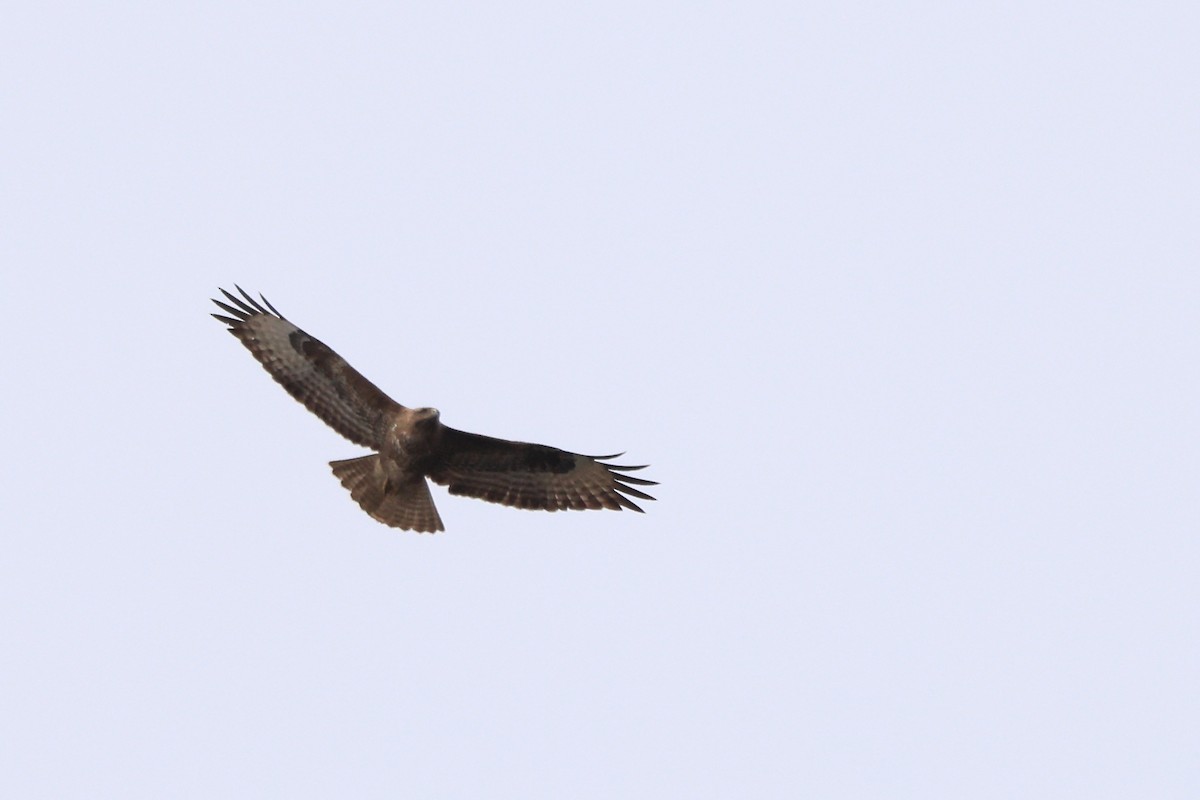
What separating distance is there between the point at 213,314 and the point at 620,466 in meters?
4.43

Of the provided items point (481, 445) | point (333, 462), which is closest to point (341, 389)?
point (333, 462)

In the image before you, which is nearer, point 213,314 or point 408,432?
point 408,432

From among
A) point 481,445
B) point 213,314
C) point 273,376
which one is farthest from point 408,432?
point 213,314

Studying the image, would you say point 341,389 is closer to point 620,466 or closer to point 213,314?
point 213,314

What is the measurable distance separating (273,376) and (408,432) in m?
1.72

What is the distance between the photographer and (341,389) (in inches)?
520

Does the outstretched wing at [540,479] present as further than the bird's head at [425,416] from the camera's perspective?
Yes

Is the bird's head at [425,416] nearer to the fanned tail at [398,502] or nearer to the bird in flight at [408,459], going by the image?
the bird in flight at [408,459]

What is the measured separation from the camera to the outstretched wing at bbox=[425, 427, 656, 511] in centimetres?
1306

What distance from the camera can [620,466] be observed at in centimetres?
1319

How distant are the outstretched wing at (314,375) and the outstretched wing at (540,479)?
82cm

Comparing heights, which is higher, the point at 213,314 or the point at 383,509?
the point at 213,314

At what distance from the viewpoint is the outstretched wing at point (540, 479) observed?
13.1m

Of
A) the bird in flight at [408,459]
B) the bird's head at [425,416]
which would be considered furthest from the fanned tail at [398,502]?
the bird's head at [425,416]
